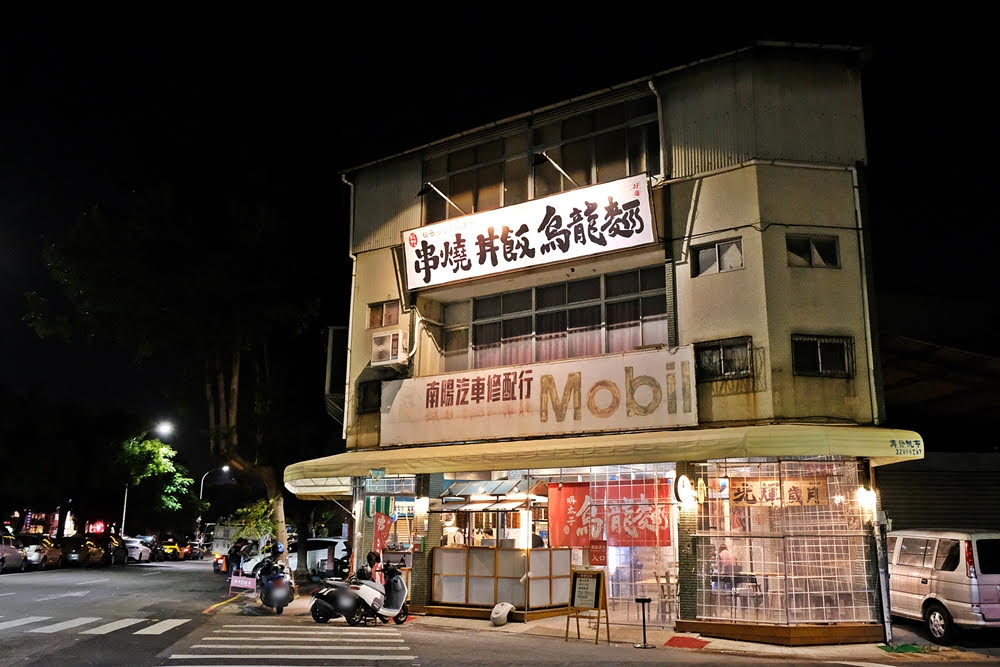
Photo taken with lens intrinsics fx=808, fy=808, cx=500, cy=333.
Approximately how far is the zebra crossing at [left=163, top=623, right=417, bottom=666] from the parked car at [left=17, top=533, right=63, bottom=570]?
23.2 m

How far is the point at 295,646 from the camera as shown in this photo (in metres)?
12.2

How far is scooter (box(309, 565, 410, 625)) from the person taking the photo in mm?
15031

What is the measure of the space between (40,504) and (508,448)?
39943 mm

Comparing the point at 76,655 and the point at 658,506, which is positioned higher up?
the point at 658,506

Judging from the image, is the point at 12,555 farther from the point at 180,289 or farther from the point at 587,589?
the point at 587,589

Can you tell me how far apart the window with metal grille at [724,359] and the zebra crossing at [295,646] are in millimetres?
7292

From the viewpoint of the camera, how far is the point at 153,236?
24.4 m

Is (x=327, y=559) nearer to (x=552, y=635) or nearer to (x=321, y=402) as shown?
(x=321, y=402)

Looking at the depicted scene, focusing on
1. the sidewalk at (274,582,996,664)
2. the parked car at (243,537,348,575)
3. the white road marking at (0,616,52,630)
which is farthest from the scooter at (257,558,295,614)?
→ the parked car at (243,537,348,575)

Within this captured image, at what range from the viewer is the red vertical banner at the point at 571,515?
1623 centimetres

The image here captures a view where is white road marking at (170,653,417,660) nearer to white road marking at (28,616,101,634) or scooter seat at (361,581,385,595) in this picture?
white road marking at (28,616,101,634)

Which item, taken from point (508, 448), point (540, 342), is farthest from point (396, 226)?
point (508, 448)

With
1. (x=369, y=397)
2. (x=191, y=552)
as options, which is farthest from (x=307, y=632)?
(x=191, y=552)

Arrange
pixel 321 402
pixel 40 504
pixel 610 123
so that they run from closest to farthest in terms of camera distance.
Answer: pixel 610 123, pixel 321 402, pixel 40 504
